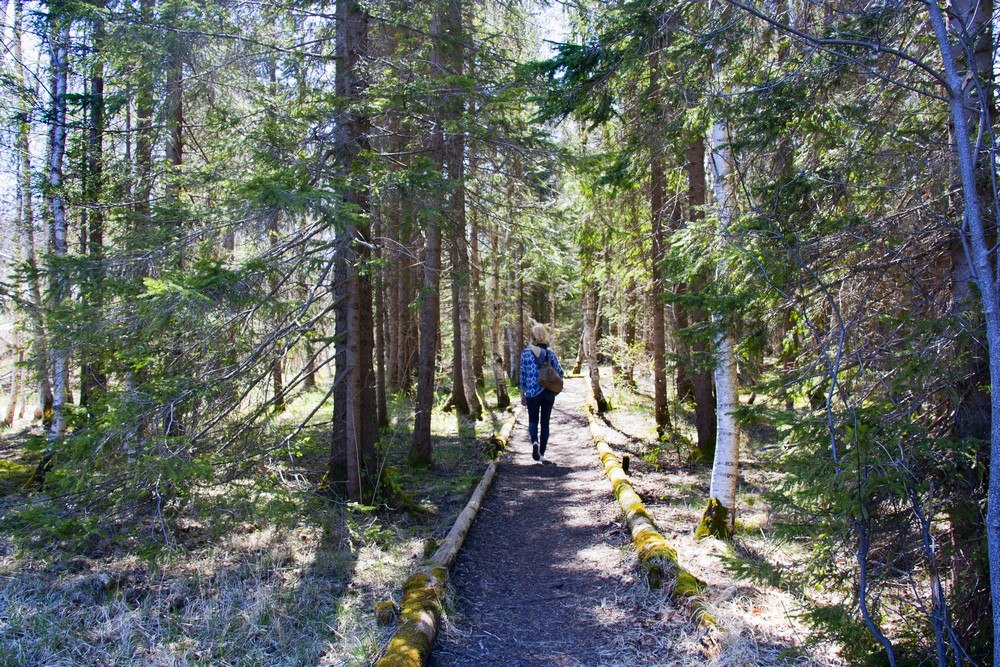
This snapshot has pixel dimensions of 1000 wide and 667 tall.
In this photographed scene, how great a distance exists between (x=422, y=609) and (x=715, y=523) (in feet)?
11.2

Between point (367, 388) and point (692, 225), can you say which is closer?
point (692, 225)

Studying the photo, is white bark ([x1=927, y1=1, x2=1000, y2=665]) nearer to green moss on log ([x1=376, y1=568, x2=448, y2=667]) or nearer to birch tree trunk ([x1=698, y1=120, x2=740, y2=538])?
green moss on log ([x1=376, y1=568, x2=448, y2=667])

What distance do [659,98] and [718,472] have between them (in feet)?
13.2

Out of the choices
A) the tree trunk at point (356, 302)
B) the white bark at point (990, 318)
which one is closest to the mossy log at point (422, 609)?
the tree trunk at point (356, 302)

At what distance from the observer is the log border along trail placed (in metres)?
4.08

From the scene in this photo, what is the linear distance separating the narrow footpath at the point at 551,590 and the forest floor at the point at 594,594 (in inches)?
0.5

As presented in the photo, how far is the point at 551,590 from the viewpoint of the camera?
17.5 ft

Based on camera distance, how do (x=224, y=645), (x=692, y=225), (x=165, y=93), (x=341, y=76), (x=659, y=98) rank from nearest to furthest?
1. (x=224, y=645)
2. (x=692, y=225)
3. (x=659, y=98)
4. (x=341, y=76)
5. (x=165, y=93)

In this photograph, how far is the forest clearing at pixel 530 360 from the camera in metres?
3.32

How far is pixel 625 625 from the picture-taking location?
14.8ft

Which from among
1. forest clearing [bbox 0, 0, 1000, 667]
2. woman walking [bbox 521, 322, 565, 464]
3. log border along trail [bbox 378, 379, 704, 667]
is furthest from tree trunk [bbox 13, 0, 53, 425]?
woman walking [bbox 521, 322, 565, 464]

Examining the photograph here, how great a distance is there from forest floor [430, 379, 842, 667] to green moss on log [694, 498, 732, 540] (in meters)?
0.12

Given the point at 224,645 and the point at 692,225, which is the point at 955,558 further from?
the point at 224,645

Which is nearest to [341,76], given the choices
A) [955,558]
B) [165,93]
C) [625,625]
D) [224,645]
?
[165,93]
